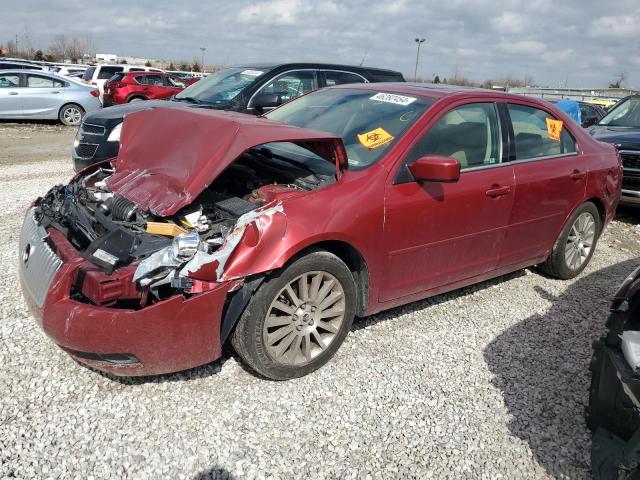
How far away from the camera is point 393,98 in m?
3.94

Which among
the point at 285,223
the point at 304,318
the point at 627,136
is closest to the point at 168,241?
the point at 285,223

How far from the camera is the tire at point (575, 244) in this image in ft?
15.9

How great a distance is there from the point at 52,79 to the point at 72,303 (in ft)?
48.3

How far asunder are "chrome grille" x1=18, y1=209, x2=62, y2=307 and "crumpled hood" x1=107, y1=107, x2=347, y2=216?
542mm

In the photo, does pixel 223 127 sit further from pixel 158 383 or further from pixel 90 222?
pixel 158 383

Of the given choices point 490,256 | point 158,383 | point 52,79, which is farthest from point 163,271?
point 52,79

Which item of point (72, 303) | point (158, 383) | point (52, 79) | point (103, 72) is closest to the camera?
point (72, 303)

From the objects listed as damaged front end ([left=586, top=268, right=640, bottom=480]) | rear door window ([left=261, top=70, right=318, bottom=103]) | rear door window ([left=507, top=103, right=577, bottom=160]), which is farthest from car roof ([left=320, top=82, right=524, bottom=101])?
rear door window ([left=261, top=70, right=318, bottom=103])

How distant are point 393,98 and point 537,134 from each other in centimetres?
139

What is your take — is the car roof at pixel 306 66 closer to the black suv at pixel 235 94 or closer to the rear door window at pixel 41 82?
the black suv at pixel 235 94

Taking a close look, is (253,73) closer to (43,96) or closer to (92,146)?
(92,146)

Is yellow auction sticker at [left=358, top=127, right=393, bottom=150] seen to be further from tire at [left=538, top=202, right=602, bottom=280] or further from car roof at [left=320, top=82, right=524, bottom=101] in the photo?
tire at [left=538, top=202, right=602, bottom=280]

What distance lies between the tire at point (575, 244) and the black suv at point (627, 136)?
2700 mm

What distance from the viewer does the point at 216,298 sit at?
8.90 ft
